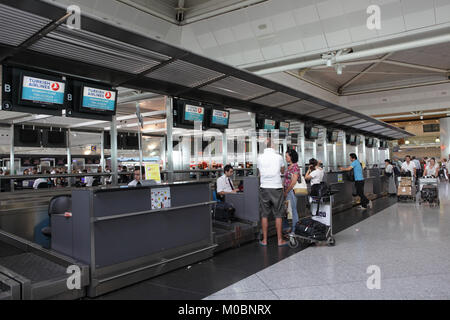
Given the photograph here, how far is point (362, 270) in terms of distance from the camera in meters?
4.26

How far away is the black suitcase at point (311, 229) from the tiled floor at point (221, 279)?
0.27m

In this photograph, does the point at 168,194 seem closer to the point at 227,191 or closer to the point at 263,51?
the point at 227,191

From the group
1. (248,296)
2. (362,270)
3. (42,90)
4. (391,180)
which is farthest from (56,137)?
(391,180)

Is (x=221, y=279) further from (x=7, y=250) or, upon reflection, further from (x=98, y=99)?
(x=98, y=99)

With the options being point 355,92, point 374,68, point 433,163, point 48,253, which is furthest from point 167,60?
point 355,92

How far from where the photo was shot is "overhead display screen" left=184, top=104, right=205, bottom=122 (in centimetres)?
711

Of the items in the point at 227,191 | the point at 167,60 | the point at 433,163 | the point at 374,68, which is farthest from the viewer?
the point at 374,68

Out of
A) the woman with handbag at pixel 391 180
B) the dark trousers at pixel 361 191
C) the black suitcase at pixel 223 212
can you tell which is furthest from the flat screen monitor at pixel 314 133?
the black suitcase at pixel 223 212

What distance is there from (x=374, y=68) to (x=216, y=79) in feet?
→ 48.0

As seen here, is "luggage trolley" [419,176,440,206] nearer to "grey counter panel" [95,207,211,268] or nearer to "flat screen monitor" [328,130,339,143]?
"flat screen monitor" [328,130,339,143]

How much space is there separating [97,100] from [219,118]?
3175 mm

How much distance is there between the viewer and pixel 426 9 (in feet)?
28.5

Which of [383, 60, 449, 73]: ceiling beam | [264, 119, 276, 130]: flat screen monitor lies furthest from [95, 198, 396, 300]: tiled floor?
[383, 60, 449, 73]: ceiling beam

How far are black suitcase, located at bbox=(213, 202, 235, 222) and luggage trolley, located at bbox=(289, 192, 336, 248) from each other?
1.39m
